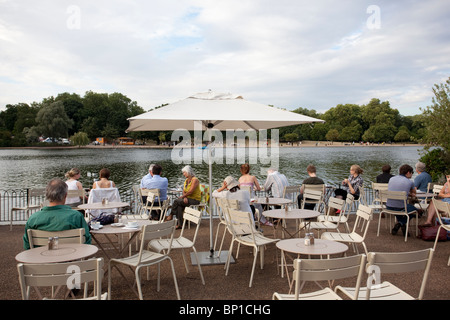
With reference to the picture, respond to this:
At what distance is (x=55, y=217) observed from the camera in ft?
14.1

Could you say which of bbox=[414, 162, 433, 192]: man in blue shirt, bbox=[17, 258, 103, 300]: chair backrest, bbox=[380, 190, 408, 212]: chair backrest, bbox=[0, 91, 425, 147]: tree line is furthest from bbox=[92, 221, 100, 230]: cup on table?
bbox=[0, 91, 425, 147]: tree line

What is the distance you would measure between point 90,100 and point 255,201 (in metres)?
119

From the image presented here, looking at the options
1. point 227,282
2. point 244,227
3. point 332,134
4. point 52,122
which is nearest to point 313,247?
point 227,282

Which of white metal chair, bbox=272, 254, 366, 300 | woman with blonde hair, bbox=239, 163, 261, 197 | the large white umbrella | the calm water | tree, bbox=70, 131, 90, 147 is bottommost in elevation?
the calm water

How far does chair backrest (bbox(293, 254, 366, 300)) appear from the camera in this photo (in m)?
2.93

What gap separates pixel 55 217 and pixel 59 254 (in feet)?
1.97

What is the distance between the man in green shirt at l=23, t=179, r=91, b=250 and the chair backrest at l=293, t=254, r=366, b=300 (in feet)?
9.02

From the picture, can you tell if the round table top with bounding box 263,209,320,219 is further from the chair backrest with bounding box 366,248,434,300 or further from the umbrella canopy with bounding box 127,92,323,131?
the chair backrest with bounding box 366,248,434,300

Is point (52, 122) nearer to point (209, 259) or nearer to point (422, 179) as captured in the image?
point (422, 179)

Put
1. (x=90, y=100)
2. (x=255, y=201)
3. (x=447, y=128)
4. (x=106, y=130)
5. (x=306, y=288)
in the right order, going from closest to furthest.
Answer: (x=306, y=288) → (x=255, y=201) → (x=447, y=128) → (x=106, y=130) → (x=90, y=100)

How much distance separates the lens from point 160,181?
9.55 metres

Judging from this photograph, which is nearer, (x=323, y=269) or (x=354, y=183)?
(x=323, y=269)
